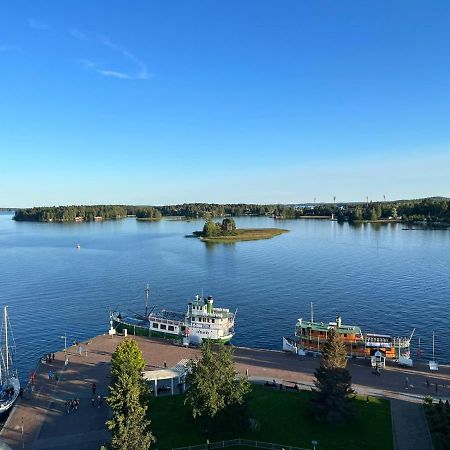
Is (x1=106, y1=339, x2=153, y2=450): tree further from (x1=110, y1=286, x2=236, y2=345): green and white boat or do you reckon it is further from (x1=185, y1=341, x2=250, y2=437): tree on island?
(x1=110, y1=286, x2=236, y2=345): green and white boat

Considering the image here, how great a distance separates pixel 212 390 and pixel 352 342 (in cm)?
2542

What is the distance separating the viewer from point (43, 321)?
7750 centimetres

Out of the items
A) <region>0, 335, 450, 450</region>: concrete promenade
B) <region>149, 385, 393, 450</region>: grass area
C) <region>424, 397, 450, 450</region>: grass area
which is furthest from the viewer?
<region>0, 335, 450, 450</region>: concrete promenade

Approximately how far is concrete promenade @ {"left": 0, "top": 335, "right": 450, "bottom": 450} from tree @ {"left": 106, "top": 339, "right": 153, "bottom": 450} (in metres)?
4.11

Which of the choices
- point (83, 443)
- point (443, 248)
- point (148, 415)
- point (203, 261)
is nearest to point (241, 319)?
point (148, 415)

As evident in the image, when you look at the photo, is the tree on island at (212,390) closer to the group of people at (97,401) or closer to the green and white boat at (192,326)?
the group of people at (97,401)

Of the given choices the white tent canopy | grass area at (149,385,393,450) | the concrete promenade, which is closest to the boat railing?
the concrete promenade

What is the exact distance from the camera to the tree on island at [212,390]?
119 feet

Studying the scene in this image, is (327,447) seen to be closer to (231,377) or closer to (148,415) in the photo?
(231,377)

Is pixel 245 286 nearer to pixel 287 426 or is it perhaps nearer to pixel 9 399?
pixel 9 399

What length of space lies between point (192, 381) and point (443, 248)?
13759 centimetres

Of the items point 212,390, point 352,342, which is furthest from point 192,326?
point 212,390

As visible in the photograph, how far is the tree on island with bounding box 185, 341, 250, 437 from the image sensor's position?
3619 centimetres

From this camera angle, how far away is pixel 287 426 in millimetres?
38062
